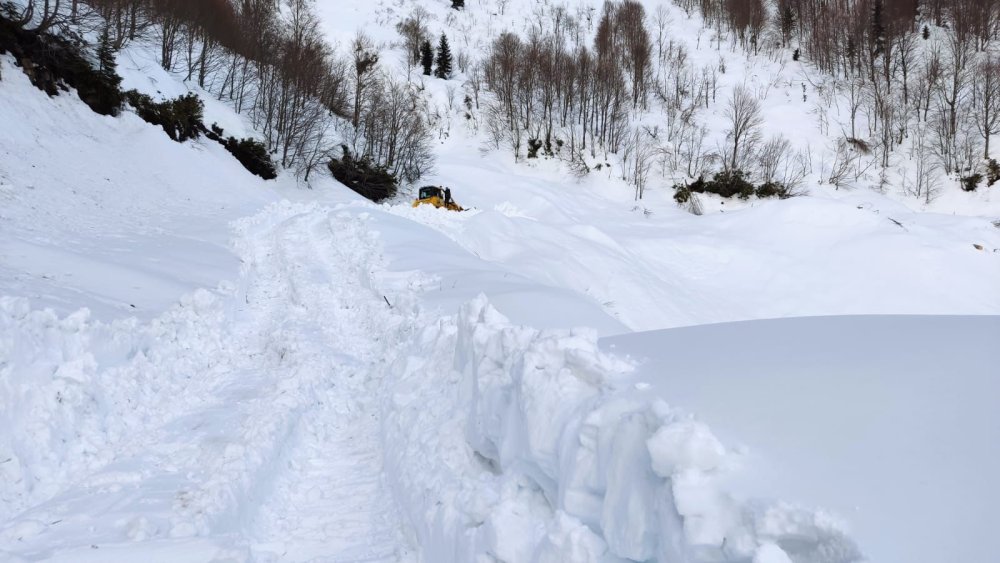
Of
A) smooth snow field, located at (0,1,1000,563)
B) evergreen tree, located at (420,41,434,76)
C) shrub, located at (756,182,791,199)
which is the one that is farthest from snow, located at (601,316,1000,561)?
evergreen tree, located at (420,41,434,76)

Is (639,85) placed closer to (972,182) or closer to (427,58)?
(427,58)

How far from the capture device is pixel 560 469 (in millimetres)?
3004

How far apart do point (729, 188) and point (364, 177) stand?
23619mm

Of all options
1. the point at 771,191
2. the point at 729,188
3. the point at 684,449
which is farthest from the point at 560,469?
the point at 771,191

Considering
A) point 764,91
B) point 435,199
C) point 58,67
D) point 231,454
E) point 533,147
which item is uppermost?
point 764,91

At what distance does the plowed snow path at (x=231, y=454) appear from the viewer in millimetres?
3625

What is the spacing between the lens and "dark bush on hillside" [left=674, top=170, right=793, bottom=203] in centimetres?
3459

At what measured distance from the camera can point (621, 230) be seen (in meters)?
26.1

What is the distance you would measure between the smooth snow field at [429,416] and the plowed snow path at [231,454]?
0.08ft

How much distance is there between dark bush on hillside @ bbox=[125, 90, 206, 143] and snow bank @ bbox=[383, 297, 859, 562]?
2002 centimetres

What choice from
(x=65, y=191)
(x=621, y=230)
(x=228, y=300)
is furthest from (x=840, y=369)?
(x=621, y=230)

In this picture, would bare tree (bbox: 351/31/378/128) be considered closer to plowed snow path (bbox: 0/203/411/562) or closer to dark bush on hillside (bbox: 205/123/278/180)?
dark bush on hillside (bbox: 205/123/278/180)

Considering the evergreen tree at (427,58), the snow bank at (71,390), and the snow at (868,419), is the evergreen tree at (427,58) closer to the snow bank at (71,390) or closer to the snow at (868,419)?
the snow bank at (71,390)

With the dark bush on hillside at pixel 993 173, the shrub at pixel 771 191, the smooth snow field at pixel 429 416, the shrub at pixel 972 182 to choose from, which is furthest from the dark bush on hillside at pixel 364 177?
the dark bush on hillside at pixel 993 173
